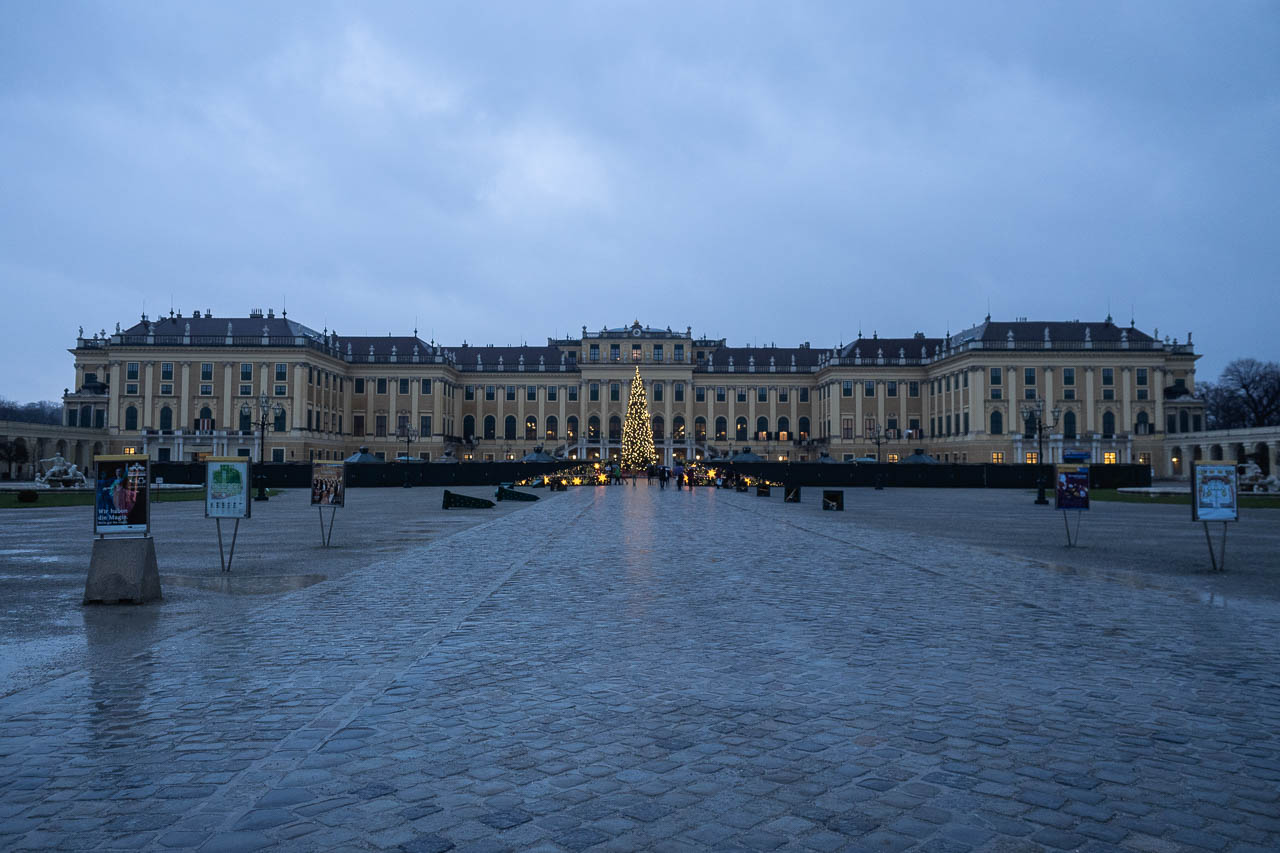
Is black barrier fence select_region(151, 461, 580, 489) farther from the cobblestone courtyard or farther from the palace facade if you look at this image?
the cobblestone courtyard

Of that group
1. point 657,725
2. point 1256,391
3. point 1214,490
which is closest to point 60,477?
point 1214,490

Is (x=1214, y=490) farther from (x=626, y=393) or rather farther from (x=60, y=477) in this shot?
(x=626, y=393)

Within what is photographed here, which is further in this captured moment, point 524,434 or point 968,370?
point 524,434

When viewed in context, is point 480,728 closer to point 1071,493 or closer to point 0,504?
point 1071,493

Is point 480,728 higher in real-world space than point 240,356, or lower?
lower

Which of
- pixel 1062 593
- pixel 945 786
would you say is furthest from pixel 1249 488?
pixel 945 786

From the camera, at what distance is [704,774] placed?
4.90 metres

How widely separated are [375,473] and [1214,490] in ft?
167

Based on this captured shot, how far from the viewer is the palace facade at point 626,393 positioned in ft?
272

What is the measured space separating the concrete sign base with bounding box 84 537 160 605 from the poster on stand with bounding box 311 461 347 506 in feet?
25.3

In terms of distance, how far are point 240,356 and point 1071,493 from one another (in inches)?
3178

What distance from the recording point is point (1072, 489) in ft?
60.8

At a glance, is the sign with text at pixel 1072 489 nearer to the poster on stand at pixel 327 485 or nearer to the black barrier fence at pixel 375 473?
the poster on stand at pixel 327 485

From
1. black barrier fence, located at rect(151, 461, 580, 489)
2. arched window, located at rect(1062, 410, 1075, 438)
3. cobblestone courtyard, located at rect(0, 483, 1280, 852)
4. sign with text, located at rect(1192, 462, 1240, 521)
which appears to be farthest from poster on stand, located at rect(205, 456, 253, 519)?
arched window, located at rect(1062, 410, 1075, 438)
